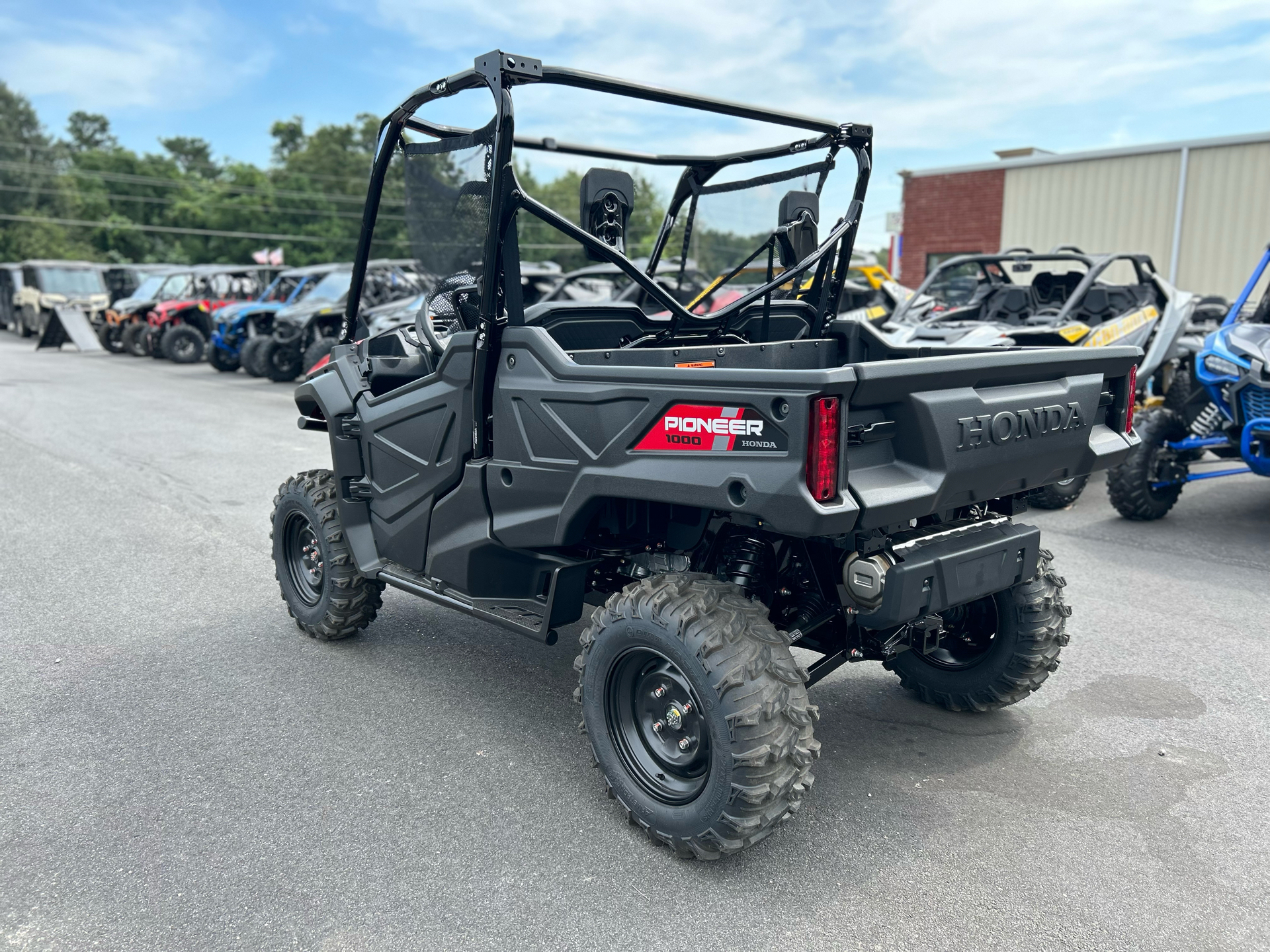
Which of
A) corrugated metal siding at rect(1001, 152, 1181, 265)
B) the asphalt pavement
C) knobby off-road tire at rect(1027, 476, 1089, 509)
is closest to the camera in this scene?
the asphalt pavement

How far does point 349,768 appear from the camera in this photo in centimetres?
332

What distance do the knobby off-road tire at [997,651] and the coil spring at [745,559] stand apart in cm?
63

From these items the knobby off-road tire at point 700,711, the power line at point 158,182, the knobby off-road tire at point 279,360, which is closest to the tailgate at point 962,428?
the knobby off-road tire at point 700,711

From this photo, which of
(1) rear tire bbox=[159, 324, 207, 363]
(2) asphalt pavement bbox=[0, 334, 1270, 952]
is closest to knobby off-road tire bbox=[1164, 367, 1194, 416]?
(2) asphalt pavement bbox=[0, 334, 1270, 952]

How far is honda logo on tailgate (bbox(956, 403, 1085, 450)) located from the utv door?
163cm

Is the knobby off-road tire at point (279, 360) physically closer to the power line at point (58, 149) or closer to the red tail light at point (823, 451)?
the red tail light at point (823, 451)

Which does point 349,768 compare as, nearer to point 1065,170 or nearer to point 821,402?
point 821,402

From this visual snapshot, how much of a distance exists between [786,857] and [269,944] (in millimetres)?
1400

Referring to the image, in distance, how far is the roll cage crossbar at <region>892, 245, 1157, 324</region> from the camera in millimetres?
8539

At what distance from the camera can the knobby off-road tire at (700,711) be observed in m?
2.61

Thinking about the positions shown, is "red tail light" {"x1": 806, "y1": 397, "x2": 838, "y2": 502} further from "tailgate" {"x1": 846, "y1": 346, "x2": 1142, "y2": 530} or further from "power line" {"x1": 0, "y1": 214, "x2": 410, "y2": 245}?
"power line" {"x1": 0, "y1": 214, "x2": 410, "y2": 245}

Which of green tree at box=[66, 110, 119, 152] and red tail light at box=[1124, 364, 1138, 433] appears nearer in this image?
red tail light at box=[1124, 364, 1138, 433]

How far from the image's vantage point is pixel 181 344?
69.6 feet

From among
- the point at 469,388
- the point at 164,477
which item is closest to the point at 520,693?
the point at 469,388
